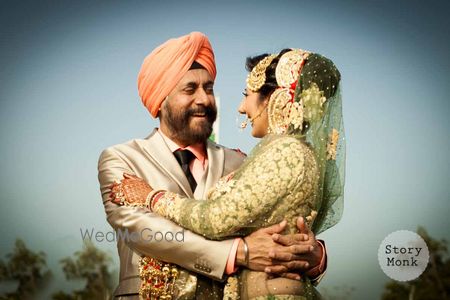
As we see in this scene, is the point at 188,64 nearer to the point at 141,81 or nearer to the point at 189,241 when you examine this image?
the point at 141,81

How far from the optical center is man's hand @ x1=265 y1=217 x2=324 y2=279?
2176 mm

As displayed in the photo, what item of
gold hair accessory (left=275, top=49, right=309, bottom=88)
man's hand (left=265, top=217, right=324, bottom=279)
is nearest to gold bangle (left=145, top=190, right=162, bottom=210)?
man's hand (left=265, top=217, right=324, bottom=279)

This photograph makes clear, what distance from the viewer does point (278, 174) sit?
6.91 ft

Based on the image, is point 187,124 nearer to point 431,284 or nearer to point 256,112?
point 256,112

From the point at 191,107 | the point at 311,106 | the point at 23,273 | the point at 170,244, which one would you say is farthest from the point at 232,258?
the point at 23,273

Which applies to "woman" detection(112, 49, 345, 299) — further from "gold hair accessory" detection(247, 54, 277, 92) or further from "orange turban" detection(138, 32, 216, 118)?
"orange turban" detection(138, 32, 216, 118)

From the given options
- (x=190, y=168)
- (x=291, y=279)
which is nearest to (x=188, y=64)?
A: (x=190, y=168)

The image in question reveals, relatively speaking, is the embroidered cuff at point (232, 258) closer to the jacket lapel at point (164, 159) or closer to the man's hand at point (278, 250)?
the man's hand at point (278, 250)

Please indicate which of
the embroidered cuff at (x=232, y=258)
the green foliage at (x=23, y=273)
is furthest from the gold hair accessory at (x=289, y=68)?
the green foliage at (x=23, y=273)

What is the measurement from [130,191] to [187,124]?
416 millimetres

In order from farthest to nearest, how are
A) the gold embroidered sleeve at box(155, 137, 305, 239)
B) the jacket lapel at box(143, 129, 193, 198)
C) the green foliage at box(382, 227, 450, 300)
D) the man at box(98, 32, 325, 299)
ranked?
the green foliage at box(382, 227, 450, 300) < the jacket lapel at box(143, 129, 193, 198) < the man at box(98, 32, 325, 299) < the gold embroidered sleeve at box(155, 137, 305, 239)

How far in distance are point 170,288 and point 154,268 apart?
9 centimetres

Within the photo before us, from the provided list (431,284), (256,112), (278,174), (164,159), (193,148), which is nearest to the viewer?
(278,174)

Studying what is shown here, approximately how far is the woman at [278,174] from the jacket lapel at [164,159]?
19 cm
